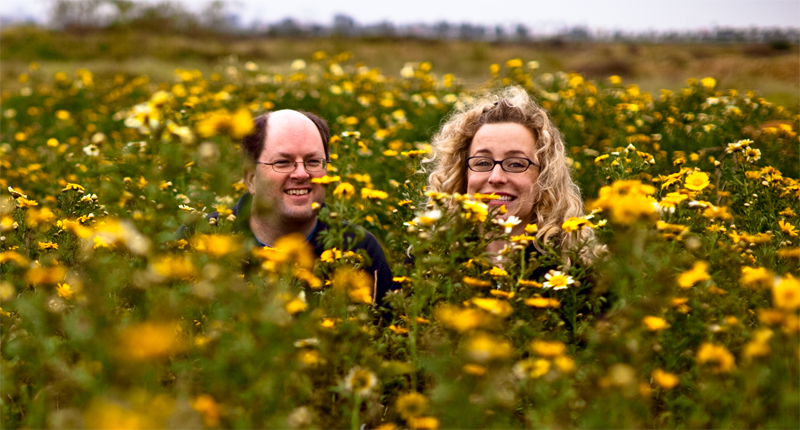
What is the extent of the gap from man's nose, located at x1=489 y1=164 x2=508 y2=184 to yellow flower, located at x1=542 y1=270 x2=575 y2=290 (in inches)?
38.5

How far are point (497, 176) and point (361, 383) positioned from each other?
1.77 m

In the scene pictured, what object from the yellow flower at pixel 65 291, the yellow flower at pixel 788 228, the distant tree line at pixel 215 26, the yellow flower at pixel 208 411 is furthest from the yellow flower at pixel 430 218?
the distant tree line at pixel 215 26

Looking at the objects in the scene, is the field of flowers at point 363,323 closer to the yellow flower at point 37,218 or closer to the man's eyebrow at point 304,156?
the yellow flower at point 37,218

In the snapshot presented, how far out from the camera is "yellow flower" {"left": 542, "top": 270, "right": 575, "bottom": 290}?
238 cm

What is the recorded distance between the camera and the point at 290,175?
146 inches

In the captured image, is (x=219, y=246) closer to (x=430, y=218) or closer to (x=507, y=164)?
(x=430, y=218)

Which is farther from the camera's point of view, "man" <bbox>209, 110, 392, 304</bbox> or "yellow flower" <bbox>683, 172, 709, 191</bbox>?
"man" <bbox>209, 110, 392, 304</bbox>

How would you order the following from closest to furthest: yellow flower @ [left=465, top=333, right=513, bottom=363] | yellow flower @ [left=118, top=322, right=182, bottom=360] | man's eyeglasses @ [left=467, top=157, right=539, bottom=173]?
yellow flower @ [left=118, top=322, right=182, bottom=360], yellow flower @ [left=465, top=333, right=513, bottom=363], man's eyeglasses @ [left=467, top=157, right=539, bottom=173]

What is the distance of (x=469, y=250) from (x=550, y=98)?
5450mm

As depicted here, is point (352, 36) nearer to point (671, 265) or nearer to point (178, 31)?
point (178, 31)

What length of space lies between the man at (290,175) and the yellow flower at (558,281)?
136 cm

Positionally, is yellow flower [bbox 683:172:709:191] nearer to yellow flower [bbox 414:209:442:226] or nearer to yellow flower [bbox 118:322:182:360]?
yellow flower [bbox 414:209:442:226]

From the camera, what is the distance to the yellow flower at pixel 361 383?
197cm

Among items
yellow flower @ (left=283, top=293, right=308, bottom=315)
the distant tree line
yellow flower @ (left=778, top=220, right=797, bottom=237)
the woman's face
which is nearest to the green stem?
yellow flower @ (left=283, top=293, right=308, bottom=315)
